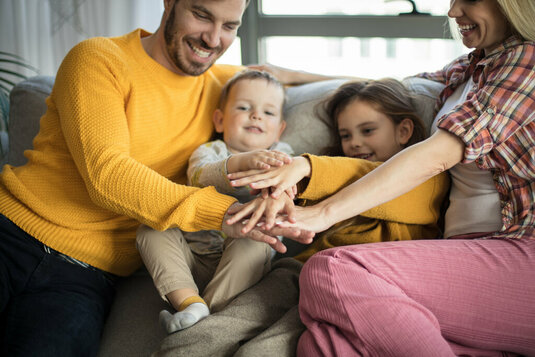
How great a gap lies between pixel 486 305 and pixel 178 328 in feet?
2.50

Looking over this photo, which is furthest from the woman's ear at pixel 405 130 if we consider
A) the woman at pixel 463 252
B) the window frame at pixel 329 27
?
the window frame at pixel 329 27

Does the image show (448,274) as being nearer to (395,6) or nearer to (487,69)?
(487,69)

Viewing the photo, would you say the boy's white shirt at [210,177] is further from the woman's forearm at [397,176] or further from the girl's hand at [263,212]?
the woman's forearm at [397,176]

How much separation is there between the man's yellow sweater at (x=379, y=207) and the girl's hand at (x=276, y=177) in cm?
4

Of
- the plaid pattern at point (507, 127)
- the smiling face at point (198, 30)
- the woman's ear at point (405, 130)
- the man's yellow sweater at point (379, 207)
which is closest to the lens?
the plaid pattern at point (507, 127)

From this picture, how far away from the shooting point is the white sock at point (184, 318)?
4.12 ft

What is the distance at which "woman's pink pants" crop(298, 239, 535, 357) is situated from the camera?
1.14 metres

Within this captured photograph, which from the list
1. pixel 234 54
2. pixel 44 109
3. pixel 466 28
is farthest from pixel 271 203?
pixel 234 54

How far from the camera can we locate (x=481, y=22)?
1.35 meters

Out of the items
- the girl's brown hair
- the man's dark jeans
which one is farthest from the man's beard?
the man's dark jeans

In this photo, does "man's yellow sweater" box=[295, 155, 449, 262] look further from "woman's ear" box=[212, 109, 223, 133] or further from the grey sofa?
"woman's ear" box=[212, 109, 223, 133]

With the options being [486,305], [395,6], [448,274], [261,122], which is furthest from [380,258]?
[395,6]

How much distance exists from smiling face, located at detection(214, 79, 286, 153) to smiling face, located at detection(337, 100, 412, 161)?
28cm

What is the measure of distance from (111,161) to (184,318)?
1.53 feet
